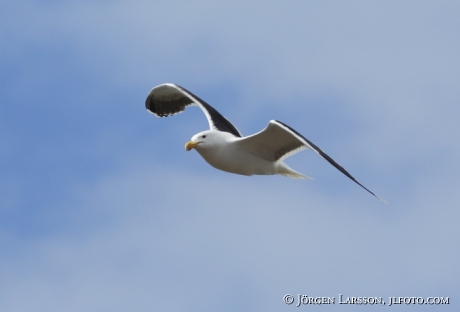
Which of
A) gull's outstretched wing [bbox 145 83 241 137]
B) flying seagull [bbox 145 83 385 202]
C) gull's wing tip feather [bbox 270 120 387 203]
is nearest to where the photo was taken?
gull's wing tip feather [bbox 270 120 387 203]

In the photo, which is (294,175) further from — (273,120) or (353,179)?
(353,179)

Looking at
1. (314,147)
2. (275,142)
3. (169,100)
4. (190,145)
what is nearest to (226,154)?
(190,145)

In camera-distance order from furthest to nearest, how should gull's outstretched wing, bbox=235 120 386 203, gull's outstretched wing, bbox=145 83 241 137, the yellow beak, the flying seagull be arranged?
1. gull's outstretched wing, bbox=145 83 241 137
2. the yellow beak
3. the flying seagull
4. gull's outstretched wing, bbox=235 120 386 203

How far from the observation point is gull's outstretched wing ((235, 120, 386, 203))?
1411cm

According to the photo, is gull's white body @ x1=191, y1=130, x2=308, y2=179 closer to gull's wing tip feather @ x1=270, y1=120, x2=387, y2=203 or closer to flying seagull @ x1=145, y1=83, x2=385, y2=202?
flying seagull @ x1=145, y1=83, x2=385, y2=202

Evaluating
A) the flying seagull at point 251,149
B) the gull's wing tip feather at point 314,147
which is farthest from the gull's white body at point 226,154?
the gull's wing tip feather at point 314,147

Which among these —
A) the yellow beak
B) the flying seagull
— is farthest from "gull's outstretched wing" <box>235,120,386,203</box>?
the yellow beak

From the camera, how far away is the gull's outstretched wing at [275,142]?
14.1 meters

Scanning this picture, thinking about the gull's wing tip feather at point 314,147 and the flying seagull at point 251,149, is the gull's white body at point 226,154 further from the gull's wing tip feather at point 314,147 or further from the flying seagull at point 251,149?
the gull's wing tip feather at point 314,147

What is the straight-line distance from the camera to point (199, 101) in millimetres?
18562

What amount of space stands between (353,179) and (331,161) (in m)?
0.62

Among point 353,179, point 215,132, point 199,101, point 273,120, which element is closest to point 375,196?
point 353,179

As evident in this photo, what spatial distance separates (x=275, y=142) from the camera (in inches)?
590

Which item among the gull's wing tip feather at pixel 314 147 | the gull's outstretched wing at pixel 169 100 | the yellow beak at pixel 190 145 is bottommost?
the gull's wing tip feather at pixel 314 147
